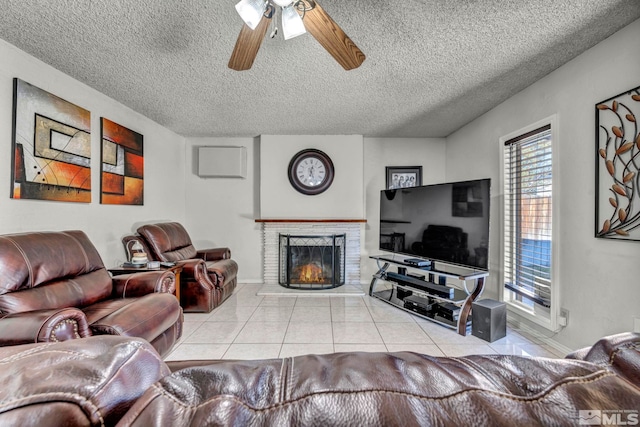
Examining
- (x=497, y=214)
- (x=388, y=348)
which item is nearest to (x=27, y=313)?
(x=388, y=348)

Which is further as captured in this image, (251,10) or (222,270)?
(222,270)

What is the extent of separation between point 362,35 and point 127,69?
2072 millimetres

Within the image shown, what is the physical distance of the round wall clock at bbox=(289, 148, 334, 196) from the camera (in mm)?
4438

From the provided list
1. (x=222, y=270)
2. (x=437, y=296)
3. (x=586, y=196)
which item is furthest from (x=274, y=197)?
(x=586, y=196)

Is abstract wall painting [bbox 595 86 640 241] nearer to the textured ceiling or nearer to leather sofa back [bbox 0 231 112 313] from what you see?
the textured ceiling

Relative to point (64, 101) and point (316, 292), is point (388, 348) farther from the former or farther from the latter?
point (64, 101)

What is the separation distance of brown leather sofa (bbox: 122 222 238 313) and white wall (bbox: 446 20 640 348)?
348 centimetres

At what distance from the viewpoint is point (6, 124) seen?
2.04 m

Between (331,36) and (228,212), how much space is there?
3.58 metres

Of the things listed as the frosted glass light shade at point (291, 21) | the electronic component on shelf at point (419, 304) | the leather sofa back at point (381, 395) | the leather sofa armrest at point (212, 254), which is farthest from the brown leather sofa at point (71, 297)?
the electronic component on shelf at point (419, 304)

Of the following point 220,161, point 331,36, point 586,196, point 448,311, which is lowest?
point 448,311

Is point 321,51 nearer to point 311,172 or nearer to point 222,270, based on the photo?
point 311,172

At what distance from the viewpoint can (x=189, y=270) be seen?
308 centimetres

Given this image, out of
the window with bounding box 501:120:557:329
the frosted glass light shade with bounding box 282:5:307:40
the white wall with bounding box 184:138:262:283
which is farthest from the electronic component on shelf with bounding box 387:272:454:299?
the frosted glass light shade with bounding box 282:5:307:40
